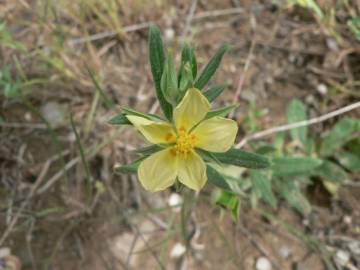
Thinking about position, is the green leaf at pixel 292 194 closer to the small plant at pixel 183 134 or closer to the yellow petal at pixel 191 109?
the small plant at pixel 183 134

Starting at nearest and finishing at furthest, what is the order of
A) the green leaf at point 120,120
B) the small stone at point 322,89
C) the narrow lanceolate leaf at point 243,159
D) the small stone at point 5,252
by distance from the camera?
the green leaf at point 120,120, the narrow lanceolate leaf at point 243,159, the small stone at point 5,252, the small stone at point 322,89

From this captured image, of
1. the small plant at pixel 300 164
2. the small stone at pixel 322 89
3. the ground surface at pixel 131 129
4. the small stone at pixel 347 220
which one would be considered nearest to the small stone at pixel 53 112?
the ground surface at pixel 131 129

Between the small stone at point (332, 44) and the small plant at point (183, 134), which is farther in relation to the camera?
the small stone at point (332, 44)

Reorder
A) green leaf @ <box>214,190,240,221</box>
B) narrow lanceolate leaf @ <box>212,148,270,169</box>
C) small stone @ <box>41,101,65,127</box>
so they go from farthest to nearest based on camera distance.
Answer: small stone @ <box>41,101,65,127</box> < green leaf @ <box>214,190,240,221</box> < narrow lanceolate leaf @ <box>212,148,270,169</box>

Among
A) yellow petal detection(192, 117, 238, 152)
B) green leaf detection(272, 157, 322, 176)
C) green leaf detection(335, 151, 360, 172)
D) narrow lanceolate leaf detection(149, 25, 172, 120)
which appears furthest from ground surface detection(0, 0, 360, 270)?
yellow petal detection(192, 117, 238, 152)

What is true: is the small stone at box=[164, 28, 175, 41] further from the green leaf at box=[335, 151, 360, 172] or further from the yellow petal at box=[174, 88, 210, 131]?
the yellow petal at box=[174, 88, 210, 131]

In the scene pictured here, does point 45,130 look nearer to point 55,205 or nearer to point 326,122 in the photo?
point 55,205

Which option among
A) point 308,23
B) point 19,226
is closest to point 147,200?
point 19,226
